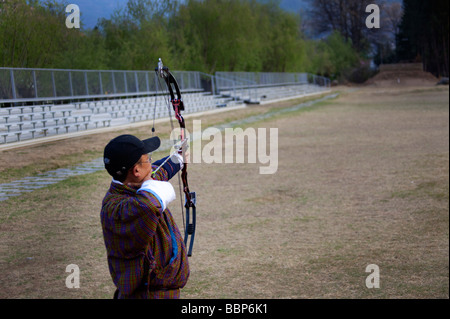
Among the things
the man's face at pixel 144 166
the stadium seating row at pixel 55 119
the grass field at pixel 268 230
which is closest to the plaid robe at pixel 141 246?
the man's face at pixel 144 166

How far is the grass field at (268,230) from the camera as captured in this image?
4.55 meters

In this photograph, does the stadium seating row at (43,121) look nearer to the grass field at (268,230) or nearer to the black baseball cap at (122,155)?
the grass field at (268,230)

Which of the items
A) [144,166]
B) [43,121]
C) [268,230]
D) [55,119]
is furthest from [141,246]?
[268,230]

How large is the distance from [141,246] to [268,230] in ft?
17.0

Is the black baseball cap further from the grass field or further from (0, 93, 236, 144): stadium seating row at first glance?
the grass field

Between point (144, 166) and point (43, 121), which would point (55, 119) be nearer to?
point (43, 121)

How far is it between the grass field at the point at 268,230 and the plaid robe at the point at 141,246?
3.51 feet

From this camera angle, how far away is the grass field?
4547 mm

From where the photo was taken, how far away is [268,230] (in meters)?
7.36

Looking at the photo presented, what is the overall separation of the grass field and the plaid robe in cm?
107

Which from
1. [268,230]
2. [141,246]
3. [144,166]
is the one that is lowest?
[268,230]

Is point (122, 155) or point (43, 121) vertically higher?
point (43, 121)

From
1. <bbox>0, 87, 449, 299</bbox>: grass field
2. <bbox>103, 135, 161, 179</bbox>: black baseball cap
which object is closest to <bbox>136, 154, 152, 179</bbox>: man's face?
<bbox>103, 135, 161, 179</bbox>: black baseball cap
